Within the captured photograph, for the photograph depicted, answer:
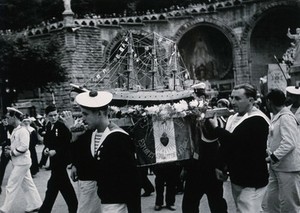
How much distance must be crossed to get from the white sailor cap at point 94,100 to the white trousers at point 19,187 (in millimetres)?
4270

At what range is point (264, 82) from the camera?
17766mm

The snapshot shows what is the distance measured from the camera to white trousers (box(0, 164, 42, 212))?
8.20 m

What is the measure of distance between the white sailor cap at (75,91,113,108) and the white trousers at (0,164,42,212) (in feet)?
14.0

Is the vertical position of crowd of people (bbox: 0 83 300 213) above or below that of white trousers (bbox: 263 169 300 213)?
above

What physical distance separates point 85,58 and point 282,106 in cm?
2564

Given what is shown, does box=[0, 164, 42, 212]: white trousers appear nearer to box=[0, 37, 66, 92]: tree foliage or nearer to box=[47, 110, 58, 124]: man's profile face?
box=[47, 110, 58, 124]: man's profile face

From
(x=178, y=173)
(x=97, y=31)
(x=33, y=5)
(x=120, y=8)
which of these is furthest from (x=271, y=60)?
(x=178, y=173)

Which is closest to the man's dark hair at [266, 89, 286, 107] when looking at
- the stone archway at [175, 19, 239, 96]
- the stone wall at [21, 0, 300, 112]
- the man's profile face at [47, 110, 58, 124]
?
the man's profile face at [47, 110, 58, 124]

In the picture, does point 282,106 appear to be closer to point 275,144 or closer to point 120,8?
point 275,144

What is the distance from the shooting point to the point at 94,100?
4449 mm

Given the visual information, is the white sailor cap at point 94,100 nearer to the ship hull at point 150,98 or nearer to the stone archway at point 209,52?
the ship hull at point 150,98

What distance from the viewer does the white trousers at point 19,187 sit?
8.20 m

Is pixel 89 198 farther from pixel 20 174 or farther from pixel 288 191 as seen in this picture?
pixel 20 174

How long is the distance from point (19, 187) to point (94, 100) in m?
4.52
